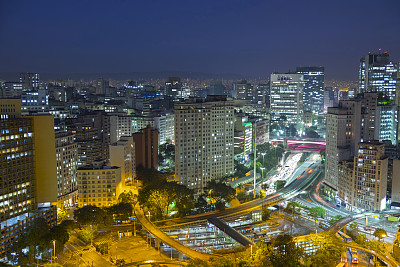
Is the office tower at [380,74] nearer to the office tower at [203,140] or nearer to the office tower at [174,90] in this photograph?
the office tower at [203,140]

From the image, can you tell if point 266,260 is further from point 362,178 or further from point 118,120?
point 118,120

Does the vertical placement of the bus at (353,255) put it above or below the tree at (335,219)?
below

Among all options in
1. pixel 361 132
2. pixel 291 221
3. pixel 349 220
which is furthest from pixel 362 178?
pixel 361 132

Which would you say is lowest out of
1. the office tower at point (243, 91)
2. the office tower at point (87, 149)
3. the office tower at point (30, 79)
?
the office tower at point (87, 149)

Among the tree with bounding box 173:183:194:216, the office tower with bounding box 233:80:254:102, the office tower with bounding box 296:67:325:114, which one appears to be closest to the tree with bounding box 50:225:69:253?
the tree with bounding box 173:183:194:216

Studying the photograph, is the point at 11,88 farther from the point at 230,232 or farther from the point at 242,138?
the point at 230,232

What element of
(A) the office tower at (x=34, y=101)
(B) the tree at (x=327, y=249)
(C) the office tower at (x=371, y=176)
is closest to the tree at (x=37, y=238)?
(B) the tree at (x=327, y=249)
